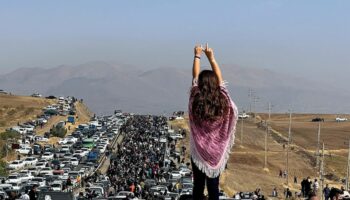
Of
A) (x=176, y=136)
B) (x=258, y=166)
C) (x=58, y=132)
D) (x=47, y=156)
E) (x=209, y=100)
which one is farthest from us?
(x=58, y=132)

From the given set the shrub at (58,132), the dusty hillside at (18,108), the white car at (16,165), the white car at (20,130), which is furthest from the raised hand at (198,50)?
the dusty hillside at (18,108)

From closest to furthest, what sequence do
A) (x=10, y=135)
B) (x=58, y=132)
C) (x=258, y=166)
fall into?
(x=258, y=166) < (x=10, y=135) < (x=58, y=132)

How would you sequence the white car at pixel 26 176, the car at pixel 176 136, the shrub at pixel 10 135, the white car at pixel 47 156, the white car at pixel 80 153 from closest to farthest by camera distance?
the white car at pixel 26 176
the white car at pixel 47 156
the white car at pixel 80 153
the shrub at pixel 10 135
the car at pixel 176 136

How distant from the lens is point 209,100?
20.0 feet

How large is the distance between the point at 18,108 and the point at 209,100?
131506mm

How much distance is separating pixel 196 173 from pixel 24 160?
205 ft

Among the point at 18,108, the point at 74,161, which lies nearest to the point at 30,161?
the point at 74,161

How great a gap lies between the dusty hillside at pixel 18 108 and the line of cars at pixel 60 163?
2835cm

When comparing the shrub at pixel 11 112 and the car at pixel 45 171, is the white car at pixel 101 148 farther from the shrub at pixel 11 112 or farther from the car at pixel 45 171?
the shrub at pixel 11 112

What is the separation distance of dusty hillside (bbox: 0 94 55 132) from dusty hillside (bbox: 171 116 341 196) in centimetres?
2533

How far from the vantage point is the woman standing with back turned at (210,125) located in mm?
6117

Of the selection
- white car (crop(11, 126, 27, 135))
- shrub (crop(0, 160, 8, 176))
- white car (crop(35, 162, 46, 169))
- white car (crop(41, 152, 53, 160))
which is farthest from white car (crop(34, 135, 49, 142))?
shrub (crop(0, 160, 8, 176))

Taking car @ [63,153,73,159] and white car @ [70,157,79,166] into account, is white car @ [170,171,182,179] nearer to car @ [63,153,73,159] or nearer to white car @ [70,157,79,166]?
white car @ [70,157,79,166]

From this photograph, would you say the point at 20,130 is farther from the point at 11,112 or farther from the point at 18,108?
the point at 18,108
